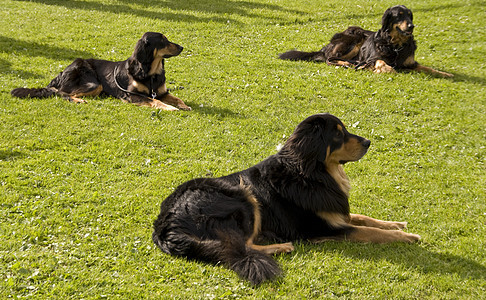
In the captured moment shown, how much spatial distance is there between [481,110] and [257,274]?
28.8 ft

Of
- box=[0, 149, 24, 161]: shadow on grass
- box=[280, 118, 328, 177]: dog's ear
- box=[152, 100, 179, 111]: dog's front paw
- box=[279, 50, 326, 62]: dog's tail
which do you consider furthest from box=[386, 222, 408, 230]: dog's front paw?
box=[279, 50, 326, 62]: dog's tail

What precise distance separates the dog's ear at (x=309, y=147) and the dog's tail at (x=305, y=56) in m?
9.01

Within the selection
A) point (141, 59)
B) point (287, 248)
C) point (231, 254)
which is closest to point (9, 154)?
point (141, 59)

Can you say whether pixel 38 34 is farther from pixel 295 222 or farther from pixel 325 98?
pixel 295 222

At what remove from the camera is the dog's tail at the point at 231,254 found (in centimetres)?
484

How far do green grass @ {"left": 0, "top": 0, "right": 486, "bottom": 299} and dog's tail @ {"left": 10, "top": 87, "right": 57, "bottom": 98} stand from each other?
22 cm

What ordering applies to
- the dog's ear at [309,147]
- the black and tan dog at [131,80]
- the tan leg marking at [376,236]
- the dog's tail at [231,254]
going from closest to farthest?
the dog's tail at [231,254]
the dog's ear at [309,147]
the tan leg marking at [376,236]
the black and tan dog at [131,80]

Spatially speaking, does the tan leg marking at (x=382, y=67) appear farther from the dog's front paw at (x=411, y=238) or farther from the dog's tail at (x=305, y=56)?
the dog's front paw at (x=411, y=238)

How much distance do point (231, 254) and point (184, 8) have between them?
17224 mm

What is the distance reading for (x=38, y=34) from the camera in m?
16.1

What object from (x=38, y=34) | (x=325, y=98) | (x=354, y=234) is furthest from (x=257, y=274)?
(x=38, y=34)

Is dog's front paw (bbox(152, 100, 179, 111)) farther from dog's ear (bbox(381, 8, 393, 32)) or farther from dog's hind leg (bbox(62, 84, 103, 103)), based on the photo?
dog's ear (bbox(381, 8, 393, 32))

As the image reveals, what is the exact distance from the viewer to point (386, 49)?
13.0 m

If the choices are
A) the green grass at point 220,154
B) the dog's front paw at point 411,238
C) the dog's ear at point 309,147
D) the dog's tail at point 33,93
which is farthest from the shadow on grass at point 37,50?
the dog's front paw at point 411,238
